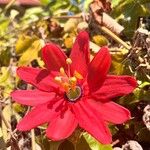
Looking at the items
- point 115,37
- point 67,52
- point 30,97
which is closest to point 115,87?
point 30,97

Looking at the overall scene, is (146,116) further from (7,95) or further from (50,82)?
(7,95)

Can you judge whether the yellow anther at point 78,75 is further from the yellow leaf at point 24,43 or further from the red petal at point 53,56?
the yellow leaf at point 24,43

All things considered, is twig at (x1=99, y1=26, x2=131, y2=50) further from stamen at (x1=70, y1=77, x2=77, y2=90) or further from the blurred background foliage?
stamen at (x1=70, y1=77, x2=77, y2=90)

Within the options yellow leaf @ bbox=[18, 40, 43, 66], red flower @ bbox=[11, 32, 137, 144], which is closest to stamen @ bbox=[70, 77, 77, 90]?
red flower @ bbox=[11, 32, 137, 144]

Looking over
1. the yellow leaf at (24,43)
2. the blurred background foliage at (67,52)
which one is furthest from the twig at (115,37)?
the yellow leaf at (24,43)

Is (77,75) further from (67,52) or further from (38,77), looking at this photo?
(67,52)

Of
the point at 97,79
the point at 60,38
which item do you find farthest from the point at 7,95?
the point at 97,79

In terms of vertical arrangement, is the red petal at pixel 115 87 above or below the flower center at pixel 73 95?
above
